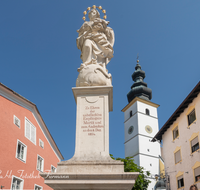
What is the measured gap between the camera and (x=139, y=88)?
233 ft

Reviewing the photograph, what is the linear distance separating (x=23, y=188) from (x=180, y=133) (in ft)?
52.5

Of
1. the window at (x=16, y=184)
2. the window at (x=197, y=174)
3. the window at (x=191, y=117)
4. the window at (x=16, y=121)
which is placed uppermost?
the window at (x=191, y=117)

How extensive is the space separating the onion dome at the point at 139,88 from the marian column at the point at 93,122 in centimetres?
6362

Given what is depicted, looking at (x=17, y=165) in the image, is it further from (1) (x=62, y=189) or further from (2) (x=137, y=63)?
(2) (x=137, y=63)

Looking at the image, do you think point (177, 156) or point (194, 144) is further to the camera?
point (177, 156)

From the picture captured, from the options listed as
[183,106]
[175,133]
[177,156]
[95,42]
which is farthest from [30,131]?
[175,133]

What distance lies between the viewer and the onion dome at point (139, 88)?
233 feet

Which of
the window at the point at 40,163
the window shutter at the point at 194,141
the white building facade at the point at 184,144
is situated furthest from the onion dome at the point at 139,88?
the window at the point at 40,163

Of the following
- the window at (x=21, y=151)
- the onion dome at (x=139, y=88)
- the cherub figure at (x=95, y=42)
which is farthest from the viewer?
the onion dome at (x=139, y=88)

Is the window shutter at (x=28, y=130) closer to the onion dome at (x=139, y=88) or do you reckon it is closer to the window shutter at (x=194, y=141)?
the window shutter at (x=194, y=141)

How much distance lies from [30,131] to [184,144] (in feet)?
47.2

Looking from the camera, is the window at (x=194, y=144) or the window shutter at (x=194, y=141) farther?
the window shutter at (x=194, y=141)

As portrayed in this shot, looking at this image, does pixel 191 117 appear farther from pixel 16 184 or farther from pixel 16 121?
pixel 16 184

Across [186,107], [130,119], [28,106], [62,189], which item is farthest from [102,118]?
[130,119]
